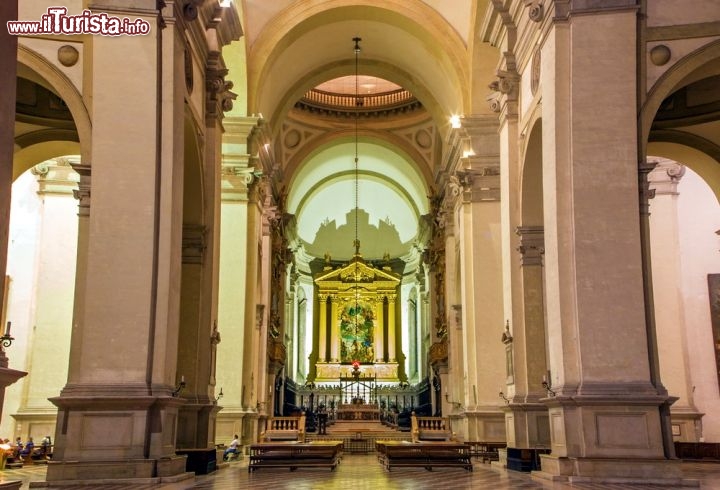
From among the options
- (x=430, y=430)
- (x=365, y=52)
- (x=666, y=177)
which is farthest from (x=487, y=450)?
(x=365, y=52)

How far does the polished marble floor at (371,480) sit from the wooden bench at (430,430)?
359cm

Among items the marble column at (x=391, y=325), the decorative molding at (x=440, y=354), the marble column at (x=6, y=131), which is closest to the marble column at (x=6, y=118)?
the marble column at (x=6, y=131)

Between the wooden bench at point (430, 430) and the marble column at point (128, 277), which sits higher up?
the marble column at point (128, 277)

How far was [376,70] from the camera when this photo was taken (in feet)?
78.5

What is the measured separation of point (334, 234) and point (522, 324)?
27.7 m

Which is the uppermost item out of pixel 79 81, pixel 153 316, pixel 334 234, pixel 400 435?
pixel 334 234

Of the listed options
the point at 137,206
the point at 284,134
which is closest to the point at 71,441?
the point at 137,206

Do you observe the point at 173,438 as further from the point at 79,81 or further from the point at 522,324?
the point at 522,324

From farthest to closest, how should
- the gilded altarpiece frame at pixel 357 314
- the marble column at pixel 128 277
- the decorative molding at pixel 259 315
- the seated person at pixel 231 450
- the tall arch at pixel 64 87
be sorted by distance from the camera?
the gilded altarpiece frame at pixel 357 314 → the decorative molding at pixel 259 315 → the seated person at pixel 231 450 → the tall arch at pixel 64 87 → the marble column at pixel 128 277

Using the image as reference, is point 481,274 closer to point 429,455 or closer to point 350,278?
point 429,455

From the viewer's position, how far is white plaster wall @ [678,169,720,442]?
19.1 meters

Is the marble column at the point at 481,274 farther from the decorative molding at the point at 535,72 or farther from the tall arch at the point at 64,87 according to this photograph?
the tall arch at the point at 64,87

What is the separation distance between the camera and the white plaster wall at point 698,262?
19.1 metres

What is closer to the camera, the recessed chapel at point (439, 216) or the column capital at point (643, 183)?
the recessed chapel at point (439, 216)
